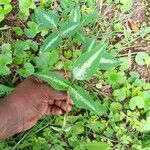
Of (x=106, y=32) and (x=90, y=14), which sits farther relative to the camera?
(x=106, y=32)

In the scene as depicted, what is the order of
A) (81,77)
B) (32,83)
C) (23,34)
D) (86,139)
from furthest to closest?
(23,34), (86,139), (32,83), (81,77)

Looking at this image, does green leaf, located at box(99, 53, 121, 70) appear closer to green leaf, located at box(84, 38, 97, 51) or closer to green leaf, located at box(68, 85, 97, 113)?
green leaf, located at box(84, 38, 97, 51)

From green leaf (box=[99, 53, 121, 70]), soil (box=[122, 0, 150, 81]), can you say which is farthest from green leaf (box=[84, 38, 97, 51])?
soil (box=[122, 0, 150, 81])

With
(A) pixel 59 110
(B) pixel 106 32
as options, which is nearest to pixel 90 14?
(B) pixel 106 32

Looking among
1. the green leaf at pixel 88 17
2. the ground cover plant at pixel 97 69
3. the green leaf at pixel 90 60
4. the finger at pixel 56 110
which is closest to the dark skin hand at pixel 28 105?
the finger at pixel 56 110

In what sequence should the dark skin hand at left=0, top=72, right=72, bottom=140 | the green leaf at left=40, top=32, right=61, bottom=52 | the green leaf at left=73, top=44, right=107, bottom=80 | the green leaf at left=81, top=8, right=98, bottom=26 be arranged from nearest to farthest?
1. the green leaf at left=73, top=44, right=107, bottom=80
2. the green leaf at left=40, top=32, right=61, bottom=52
3. the dark skin hand at left=0, top=72, right=72, bottom=140
4. the green leaf at left=81, top=8, right=98, bottom=26

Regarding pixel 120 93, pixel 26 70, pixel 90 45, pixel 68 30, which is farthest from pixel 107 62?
pixel 26 70

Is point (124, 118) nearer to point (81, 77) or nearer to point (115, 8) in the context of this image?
point (115, 8)
